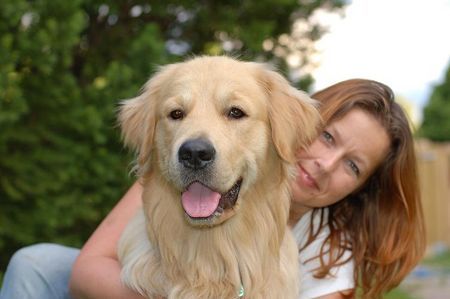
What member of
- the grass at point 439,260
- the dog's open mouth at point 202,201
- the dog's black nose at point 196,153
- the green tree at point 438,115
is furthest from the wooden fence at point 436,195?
the dog's black nose at point 196,153

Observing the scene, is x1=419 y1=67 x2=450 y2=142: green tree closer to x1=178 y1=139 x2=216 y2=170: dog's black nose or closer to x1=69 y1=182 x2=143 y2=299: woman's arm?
x1=69 y1=182 x2=143 y2=299: woman's arm

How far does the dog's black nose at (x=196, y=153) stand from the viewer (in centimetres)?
282

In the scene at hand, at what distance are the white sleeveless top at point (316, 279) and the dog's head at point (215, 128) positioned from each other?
2.33 ft

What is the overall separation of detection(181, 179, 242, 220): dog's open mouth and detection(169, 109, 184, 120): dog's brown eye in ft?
1.11

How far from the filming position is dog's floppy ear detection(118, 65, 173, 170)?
10.7 ft

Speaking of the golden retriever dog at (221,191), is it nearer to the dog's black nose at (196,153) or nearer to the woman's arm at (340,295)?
the dog's black nose at (196,153)

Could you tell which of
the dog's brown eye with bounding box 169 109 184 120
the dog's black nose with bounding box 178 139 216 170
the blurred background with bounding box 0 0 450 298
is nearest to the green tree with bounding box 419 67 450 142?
the blurred background with bounding box 0 0 450 298

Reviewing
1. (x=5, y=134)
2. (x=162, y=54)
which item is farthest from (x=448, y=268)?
(x=5, y=134)

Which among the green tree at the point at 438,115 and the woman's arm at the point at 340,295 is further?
the green tree at the point at 438,115

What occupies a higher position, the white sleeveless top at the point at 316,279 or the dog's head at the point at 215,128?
the dog's head at the point at 215,128

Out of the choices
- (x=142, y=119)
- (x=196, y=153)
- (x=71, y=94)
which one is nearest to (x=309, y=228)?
(x=142, y=119)

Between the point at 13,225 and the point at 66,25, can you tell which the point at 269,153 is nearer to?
the point at 66,25

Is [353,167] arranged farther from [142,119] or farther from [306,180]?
[142,119]

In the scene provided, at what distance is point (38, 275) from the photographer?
3.59 meters
